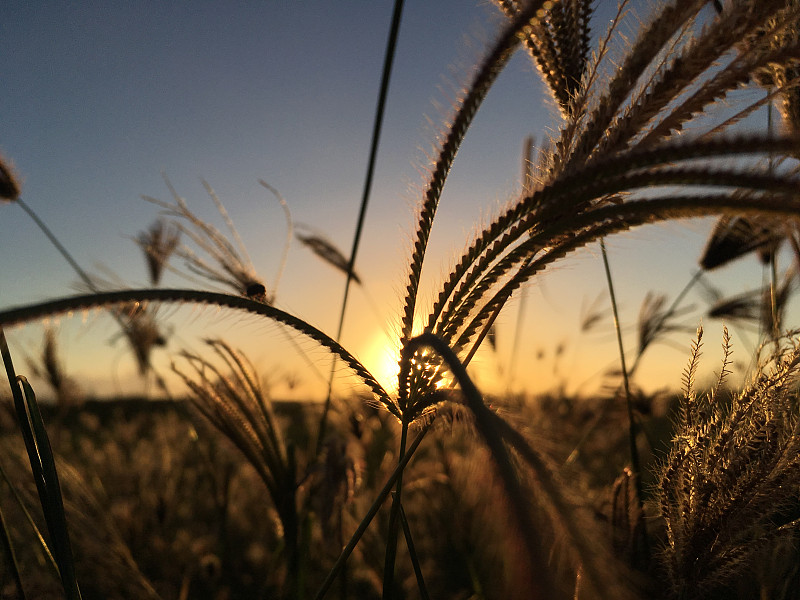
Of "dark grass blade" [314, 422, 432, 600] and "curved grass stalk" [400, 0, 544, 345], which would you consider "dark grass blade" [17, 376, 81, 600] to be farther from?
"curved grass stalk" [400, 0, 544, 345]

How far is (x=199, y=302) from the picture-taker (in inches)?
28.8

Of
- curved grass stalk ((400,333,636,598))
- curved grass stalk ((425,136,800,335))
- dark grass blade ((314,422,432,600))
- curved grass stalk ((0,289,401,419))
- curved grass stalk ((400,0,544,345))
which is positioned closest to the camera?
curved grass stalk ((400,333,636,598))

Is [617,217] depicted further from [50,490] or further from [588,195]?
[50,490]

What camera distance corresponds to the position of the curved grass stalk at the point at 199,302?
1.93 ft

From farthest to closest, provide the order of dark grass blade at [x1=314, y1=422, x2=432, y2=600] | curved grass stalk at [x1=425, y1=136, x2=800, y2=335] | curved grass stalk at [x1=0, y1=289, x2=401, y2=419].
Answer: dark grass blade at [x1=314, y1=422, x2=432, y2=600], curved grass stalk at [x1=0, y1=289, x2=401, y2=419], curved grass stalk at [x1=425, y1=136, x2=800, y2=335]

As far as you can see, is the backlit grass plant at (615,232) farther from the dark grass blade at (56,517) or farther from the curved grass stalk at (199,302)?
the dark grass blade at (56,517)

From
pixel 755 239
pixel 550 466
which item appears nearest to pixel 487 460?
pixel 550 466

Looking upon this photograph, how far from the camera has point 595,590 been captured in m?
0.38

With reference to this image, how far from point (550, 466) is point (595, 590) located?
105 millimetres

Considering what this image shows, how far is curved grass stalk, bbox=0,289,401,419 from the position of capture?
1.93 feet

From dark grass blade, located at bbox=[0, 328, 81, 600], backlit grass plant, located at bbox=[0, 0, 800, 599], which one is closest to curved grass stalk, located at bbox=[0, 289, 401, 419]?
backlit grass plant, located at bbox=[0, 0, 800, 599]

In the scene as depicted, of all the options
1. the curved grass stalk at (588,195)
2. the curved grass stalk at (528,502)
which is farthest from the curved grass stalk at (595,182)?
the curved grass stalk at (528,502)

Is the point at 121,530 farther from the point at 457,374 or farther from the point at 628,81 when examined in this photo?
the point at 628,81

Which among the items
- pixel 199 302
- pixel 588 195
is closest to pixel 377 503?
pixel 199 302
